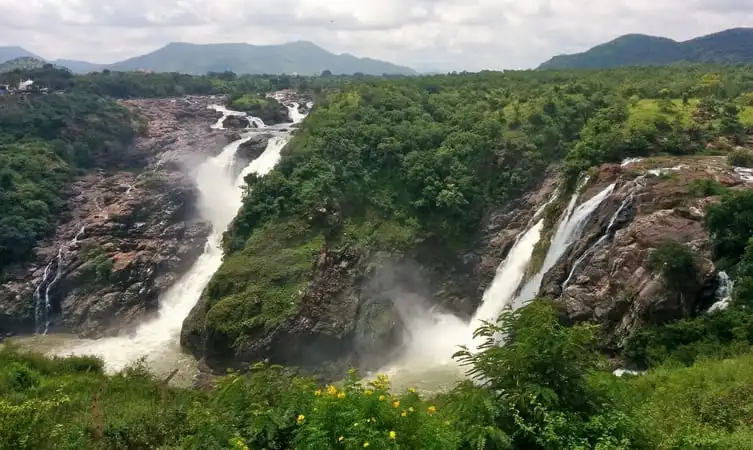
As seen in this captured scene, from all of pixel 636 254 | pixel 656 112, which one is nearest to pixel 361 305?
pixel 636 254

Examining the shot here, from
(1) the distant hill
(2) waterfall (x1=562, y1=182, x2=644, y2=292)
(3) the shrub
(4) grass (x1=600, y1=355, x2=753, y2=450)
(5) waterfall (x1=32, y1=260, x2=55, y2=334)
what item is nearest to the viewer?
(4) grass (x1=600, y1=355, x2=753, y2=450)

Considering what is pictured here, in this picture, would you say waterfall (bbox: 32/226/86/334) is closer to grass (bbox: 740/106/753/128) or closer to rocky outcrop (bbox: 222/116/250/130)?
rocky outcrop (bbox: 222/116/250/130)

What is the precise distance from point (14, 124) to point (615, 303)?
42619 mm

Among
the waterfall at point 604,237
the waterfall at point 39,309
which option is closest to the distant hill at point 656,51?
the waterfall at point 604,237

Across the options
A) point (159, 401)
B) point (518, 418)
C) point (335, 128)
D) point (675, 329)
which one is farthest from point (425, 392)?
point (335, 128)

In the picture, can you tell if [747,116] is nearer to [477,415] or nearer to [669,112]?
[669,112]

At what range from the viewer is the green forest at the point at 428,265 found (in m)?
7.91

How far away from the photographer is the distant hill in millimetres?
107562

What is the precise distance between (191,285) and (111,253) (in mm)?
4665

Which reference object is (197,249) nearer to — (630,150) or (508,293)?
(508,293)

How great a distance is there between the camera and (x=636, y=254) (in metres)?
18.7

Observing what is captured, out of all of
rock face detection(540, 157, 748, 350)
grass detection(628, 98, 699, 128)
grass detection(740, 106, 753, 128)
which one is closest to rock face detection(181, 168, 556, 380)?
grass detection(628, 98, 699, 128)

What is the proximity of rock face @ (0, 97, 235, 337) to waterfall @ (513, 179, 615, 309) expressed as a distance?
17.7 metres

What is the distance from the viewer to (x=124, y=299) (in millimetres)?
28156
